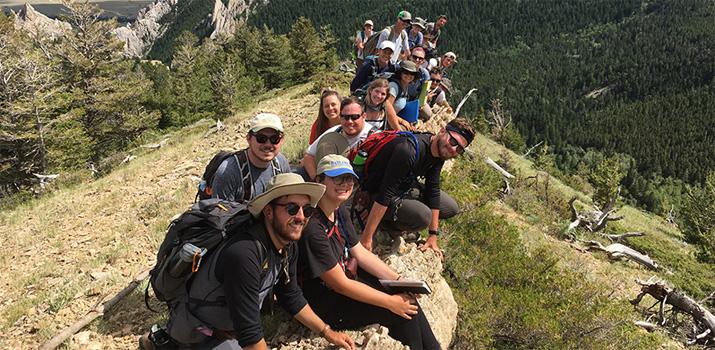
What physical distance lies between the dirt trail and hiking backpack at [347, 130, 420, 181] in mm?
2852

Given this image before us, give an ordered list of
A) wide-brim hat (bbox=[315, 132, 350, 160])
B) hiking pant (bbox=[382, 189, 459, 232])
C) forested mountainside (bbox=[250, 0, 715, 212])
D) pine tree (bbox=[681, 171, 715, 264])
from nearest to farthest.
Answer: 1. hiking pant (bbox=[382, 189, 459, 232])
2. wide-brim hat (bbox=[315, 132, 350, 160])
3. pine tree (bbox=[681, 171, 715, 264])
4. forested mountainside (bbox=[250, 0, 715, 212])

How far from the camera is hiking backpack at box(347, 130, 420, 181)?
388cm

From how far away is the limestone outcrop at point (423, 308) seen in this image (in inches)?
124

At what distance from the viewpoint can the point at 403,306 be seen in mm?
3119

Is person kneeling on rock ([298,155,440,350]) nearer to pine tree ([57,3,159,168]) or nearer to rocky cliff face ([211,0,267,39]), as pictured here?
pine tree ([57,3,159,168])

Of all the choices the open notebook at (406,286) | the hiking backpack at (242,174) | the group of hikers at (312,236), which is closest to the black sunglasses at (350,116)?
the group of hikers at (312,236)

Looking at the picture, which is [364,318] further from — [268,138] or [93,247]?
[93,247]

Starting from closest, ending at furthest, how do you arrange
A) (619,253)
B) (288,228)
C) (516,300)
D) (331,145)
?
(288,228) → (331,145) → (516,300) → (619,253)

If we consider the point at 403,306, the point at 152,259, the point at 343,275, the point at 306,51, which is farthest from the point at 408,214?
the point at 306,51

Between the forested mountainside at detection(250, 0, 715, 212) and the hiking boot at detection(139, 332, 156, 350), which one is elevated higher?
the hiking boot at detection(139, 332, 156, 350)

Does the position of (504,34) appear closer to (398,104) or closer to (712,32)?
(712,32)

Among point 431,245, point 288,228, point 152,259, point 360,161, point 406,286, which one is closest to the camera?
point 288,228

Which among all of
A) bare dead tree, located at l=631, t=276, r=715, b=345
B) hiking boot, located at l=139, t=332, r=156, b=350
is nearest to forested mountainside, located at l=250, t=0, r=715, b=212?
bare dead tree, located at l=631, t=276, r=715, b=345

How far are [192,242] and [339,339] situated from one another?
1.21 m
